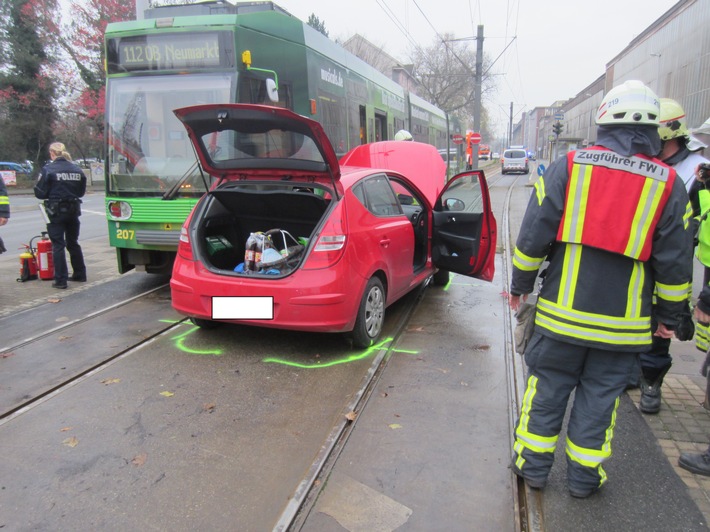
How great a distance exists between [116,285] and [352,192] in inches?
162

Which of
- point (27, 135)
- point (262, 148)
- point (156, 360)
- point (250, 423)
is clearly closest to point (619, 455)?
point (250, 423)

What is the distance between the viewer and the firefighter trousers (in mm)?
2580

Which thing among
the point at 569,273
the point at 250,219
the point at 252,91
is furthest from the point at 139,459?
the point at 252,91

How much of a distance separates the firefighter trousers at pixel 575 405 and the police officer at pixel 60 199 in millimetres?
6160

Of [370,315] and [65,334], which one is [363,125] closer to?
[370,315]

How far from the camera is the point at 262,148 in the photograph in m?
4.96

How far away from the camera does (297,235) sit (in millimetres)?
5418

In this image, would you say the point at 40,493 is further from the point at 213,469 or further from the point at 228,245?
the point at 228,245

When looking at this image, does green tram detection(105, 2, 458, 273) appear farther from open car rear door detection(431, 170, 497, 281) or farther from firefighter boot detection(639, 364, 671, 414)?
firefighter boot detection(639, 364, 671, 414)

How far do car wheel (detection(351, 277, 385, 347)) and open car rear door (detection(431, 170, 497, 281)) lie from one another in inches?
44.7

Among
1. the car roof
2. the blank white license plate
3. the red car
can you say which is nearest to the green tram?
the red car

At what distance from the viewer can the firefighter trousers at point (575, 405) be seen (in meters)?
2.58

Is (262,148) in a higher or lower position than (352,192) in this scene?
higher

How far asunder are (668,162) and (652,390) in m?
1.57
